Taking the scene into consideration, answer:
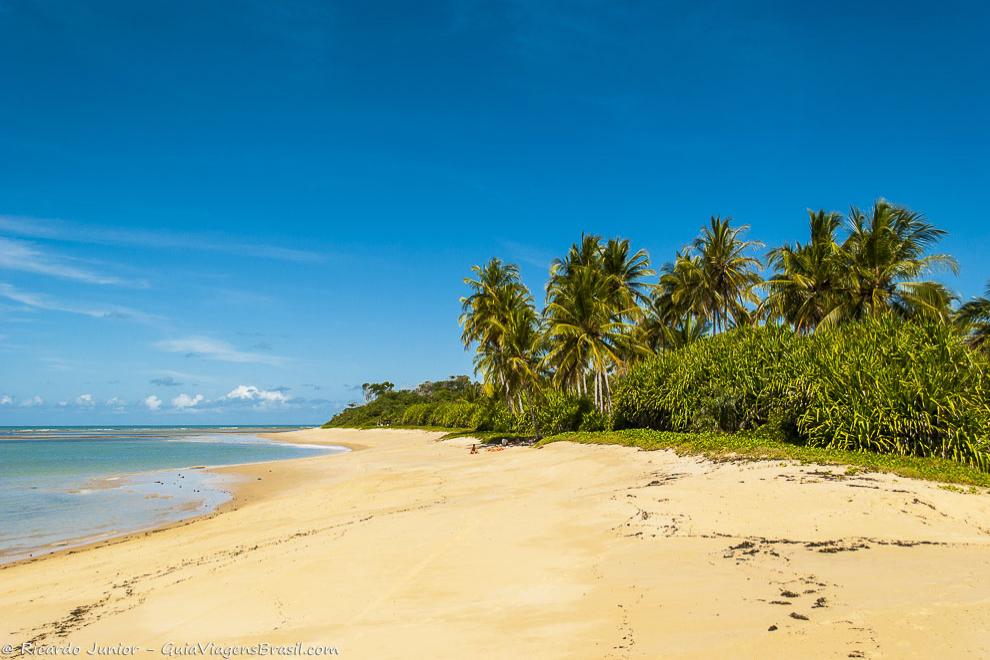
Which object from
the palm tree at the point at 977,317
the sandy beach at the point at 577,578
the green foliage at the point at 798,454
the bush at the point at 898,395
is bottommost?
the sandy beach at the point at 577,578

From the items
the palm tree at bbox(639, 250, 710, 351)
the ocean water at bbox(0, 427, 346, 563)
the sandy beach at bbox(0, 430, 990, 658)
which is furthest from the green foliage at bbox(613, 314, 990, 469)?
the ocean water at bbox(0, 427, 346, 563)

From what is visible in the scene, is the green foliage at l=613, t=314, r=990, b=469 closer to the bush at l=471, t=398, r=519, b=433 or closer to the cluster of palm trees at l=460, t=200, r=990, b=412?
the cluster of palm trees at l=460, t=200, r=990, b=412

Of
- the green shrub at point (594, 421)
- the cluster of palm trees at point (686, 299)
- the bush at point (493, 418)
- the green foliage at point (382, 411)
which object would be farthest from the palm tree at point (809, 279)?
the green foliage at point (382, 411)

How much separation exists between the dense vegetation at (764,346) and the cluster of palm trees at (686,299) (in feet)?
0.29

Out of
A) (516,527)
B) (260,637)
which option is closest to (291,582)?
(260,637)

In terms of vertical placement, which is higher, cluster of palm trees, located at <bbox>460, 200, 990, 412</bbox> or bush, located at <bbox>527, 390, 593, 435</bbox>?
cluster of palm trees, located at <bbox>460, 200, 990, 412</bbox>

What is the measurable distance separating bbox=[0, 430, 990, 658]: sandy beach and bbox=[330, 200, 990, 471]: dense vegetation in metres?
3.71

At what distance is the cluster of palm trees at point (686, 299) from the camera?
84.0 feet

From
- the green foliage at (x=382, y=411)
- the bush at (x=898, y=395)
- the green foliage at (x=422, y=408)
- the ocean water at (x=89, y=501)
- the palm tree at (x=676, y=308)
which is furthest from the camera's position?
the green foliage at (x=382, y=411)

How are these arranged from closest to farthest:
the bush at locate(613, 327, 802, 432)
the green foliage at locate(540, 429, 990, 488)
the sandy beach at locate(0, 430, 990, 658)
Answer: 1. the sandy beach at locate(0, 430, 990, 658)
2. the green foliage at locate(540, 429, 990, 488)
3. the bush at locate(613, 327, 802, 432)

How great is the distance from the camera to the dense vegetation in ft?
43.2

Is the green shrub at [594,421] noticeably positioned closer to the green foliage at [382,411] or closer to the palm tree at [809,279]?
the palm tree at [809,279]

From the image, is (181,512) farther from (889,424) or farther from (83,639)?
(889,424)

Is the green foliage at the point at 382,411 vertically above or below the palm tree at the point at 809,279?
below
